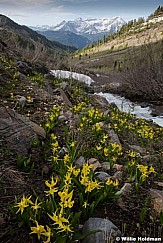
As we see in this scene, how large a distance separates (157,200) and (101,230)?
0.97 metres

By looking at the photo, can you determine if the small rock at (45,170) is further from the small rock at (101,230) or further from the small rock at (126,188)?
the small rock at (101,230)

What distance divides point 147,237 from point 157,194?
2.26ft

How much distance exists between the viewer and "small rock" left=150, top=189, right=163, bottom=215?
2784 millimetres

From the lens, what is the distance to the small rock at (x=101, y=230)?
7.05ft

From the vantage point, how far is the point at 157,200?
113 inches

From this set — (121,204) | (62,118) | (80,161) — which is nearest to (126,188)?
(121,204)

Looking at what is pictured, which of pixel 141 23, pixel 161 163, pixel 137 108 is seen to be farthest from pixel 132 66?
pixel 141 23

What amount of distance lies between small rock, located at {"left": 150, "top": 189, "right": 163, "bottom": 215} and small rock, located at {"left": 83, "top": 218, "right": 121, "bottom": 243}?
66cm

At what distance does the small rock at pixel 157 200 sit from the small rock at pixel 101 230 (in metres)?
0.66

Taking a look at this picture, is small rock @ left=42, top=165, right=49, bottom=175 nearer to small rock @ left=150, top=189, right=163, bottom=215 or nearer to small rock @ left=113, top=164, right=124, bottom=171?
small rock @ left=113, top=164, right=124, bottom=171

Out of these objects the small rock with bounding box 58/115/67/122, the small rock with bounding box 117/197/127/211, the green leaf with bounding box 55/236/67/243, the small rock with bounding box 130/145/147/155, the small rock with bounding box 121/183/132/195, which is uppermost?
the green leaf with bounding box 55/236/67/243

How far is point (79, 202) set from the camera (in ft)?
8.61

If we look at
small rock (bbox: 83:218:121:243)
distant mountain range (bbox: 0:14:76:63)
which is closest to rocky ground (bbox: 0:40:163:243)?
small rock (bbox: 83:218:121:243)

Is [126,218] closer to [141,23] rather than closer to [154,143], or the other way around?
[154,143]
